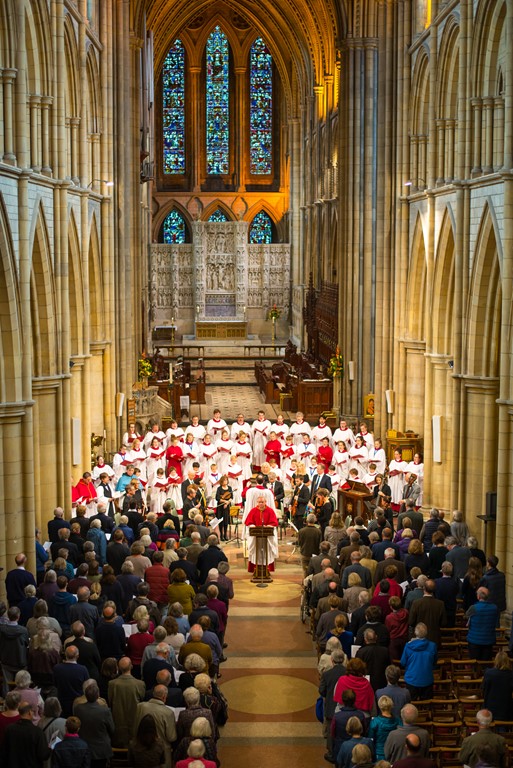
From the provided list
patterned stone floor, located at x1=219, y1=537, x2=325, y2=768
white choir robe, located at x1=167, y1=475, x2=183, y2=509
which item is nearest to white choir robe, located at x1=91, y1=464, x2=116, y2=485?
white choir robe, located at x1=167, y1=475, x2=183, y2=509

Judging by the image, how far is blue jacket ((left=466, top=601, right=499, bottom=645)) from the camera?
43.5 feet

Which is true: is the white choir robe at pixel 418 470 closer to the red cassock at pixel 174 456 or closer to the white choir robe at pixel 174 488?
the white choir robe at pixel 174 488

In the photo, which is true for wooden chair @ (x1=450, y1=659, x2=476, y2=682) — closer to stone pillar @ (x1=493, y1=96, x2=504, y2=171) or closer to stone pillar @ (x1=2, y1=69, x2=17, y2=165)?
stone pillar @ (x1=2, y1=69, x2=17, y2=165)

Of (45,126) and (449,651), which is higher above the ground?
(45,126)

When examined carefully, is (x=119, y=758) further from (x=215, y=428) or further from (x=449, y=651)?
(x=215, y=428)

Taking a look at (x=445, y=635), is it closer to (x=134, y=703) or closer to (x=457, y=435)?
(x=134, y=703)

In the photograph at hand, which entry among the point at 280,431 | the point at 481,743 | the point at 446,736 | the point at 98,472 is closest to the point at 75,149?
the point at 98,472

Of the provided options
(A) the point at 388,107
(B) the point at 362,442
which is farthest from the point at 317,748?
(A) the point at 388,107

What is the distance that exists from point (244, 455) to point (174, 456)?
1.65 m

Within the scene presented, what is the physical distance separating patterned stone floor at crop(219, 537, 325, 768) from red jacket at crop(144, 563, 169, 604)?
153 cm

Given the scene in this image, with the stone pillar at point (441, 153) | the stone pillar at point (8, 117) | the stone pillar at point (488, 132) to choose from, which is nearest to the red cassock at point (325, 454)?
the stone pillar at point (441, 153)

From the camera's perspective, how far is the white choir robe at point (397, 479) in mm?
23906

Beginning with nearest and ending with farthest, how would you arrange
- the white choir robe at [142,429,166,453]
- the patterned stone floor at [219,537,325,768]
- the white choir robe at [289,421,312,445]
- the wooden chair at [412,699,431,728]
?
the wooden chair at [412,699,431,728] < the patterned stone floor at [219,537,325,768] < the white choir robe at [142,429,166,453] < the white choir robe at [289,421,312,445]

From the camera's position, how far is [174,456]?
24.8m
